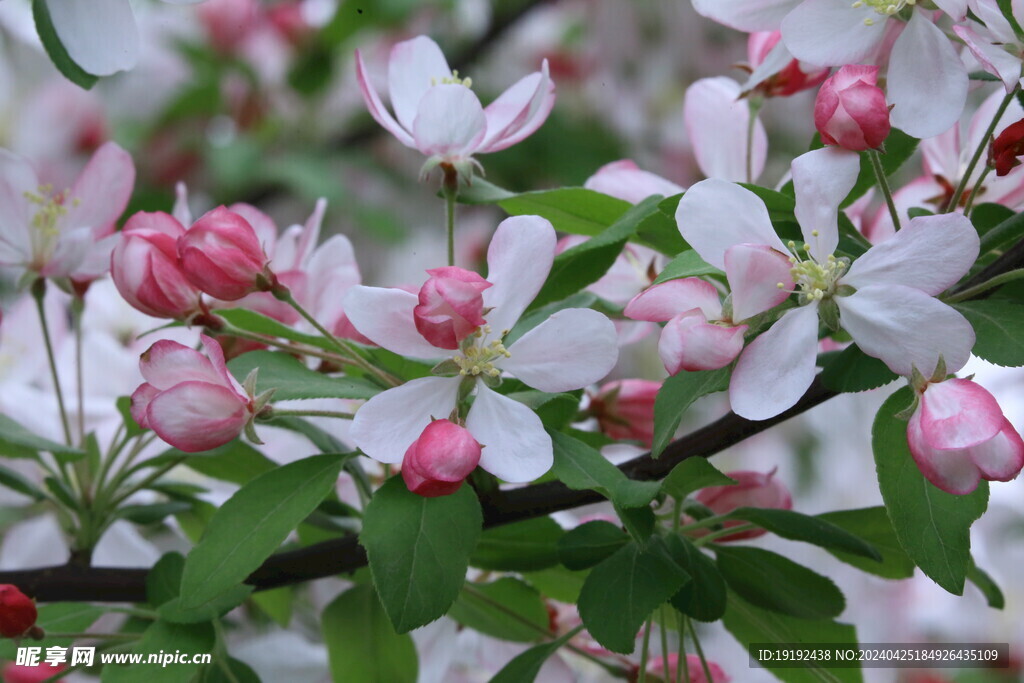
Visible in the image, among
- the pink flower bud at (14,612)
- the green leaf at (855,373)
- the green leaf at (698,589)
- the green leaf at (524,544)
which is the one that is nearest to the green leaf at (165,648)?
the pink flower bud at (14,612)

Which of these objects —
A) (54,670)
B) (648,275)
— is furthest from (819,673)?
(54,670)

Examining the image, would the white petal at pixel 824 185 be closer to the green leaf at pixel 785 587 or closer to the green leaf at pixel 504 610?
the green leaf at pixel 785 587

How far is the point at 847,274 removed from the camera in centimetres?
49

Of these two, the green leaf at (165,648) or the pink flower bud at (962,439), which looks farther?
the green leaf at (165,648)

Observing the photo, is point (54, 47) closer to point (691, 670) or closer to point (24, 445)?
point (24, 445)

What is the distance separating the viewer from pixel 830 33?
21.0 inches

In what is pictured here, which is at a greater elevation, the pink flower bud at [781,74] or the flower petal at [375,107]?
the pink flower bud at [781,74]

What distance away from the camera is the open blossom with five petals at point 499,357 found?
1.62 feet

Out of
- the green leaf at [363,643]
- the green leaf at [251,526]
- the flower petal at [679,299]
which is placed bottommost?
the green leaf at [363,643]

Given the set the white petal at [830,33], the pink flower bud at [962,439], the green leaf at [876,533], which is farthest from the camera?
the green leaf at [876,533]

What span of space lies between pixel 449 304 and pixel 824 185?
18 cm

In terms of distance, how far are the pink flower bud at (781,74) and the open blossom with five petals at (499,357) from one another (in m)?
0.24

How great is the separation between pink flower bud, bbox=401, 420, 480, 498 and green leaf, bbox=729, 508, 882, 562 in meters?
0.20

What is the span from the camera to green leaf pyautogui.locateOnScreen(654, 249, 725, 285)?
0.49 meters
